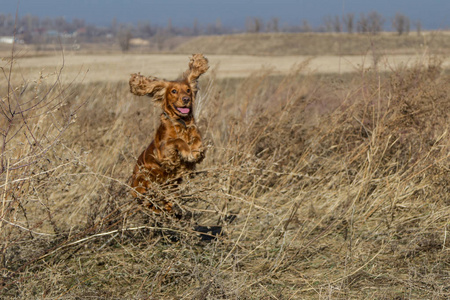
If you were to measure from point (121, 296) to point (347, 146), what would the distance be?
9.53ft

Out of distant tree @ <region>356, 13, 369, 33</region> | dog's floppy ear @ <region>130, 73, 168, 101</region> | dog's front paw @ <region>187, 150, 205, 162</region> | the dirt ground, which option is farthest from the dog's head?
distant tree @ <region>356, 13, 369, 33</region>

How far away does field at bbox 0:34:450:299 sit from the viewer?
130 inches

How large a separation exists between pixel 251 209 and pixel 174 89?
1.70 meters

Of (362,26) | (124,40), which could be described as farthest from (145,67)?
(362,26)

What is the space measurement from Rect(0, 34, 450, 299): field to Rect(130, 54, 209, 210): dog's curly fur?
0.50 ft

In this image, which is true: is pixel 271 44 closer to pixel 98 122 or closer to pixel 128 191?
pixel 98 122

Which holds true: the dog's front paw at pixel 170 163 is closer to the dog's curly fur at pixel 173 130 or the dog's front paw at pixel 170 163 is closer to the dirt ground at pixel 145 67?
the dog's curly fur at pixel 173 130

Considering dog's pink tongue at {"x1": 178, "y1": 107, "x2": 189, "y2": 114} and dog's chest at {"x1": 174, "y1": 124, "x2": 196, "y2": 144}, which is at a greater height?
dog's pink tongue at {"x1": 178, "y1": 107, "x2": 189, "y2": 114}

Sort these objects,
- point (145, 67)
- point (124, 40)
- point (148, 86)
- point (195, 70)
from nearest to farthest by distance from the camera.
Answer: point (148, 86), point (195, 70), point (124, 40), point (145, 67)

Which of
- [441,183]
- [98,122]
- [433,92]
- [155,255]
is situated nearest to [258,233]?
[155,255]

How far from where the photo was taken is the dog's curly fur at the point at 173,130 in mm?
3246

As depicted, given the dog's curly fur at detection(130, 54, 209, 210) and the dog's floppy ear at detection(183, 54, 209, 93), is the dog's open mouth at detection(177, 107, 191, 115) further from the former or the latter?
the dog's floppy ear at detection(183, 54, 209, 93)

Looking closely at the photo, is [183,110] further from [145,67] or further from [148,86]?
[145,67]

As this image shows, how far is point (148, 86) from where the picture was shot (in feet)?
11.0
